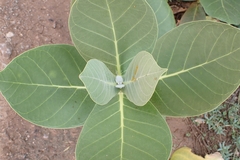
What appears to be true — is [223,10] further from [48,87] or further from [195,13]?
[48,87]

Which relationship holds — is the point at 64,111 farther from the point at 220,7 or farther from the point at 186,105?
the point at 220,7

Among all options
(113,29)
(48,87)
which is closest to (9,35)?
(48,87)

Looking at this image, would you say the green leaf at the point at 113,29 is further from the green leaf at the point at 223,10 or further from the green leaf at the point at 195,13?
the green leaf at the point at 195,13

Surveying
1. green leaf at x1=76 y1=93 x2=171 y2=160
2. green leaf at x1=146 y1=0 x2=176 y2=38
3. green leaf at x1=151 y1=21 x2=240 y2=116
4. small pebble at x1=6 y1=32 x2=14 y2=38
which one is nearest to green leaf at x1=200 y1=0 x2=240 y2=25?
green leaf at x1=146 y1=0 x2=176 y2=38

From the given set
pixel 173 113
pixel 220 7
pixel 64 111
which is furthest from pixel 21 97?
pixel 220 7

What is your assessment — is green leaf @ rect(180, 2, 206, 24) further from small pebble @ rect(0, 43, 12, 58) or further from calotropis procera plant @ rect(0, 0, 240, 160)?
small pebble @ rect(0, 43, 12, 58)
